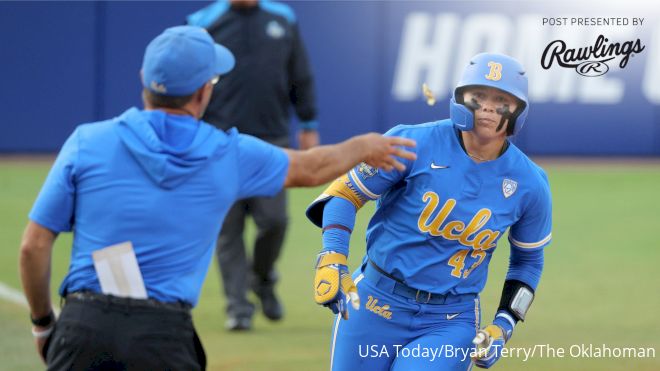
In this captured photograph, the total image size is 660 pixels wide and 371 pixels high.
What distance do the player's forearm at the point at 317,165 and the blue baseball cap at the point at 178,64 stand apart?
487 mm

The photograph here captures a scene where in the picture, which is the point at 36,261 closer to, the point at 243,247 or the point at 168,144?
the point at 168,144

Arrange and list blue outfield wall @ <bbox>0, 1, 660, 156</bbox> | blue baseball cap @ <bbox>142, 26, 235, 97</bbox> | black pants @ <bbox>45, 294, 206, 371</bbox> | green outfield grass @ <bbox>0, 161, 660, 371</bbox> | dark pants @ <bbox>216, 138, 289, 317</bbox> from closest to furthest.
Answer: black pants @ <bbox>45, 294, 206, 371</bbox> → blue baseball cap @ <bbox>142, 26, 235, 97</bbox> → green outfield grass @ <bbox>0, 161, 660, 371</bbox> → dark pants @ <bbox>216, 138, 289, 317</bbox> → blue outfield wall @ <bbox>0, 1, 660, 156</bbox>

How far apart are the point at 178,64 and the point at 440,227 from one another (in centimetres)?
163

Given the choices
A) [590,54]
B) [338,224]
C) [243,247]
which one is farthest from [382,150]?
[590,54]

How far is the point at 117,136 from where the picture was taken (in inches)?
166

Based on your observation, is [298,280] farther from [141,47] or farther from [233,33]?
[141,47]

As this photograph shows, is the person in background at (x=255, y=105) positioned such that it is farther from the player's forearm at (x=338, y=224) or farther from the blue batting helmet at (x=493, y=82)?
the blue batting helmet at (x=493, y=82)

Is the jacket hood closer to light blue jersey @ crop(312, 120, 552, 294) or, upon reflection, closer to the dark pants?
light blue jersey @ crop(312, 120, 552, 294)

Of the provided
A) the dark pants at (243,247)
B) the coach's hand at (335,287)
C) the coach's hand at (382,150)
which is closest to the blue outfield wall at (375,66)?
the dark pants at (243,247)

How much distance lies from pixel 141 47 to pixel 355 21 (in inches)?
141

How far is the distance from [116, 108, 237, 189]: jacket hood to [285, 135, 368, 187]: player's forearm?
0.31 meters

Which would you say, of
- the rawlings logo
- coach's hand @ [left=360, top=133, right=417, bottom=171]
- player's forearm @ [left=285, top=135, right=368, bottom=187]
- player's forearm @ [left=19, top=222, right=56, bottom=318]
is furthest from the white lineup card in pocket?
the rawlings logo

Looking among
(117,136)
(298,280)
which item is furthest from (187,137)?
(298,280)

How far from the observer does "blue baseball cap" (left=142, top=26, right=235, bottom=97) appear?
14.0ft
